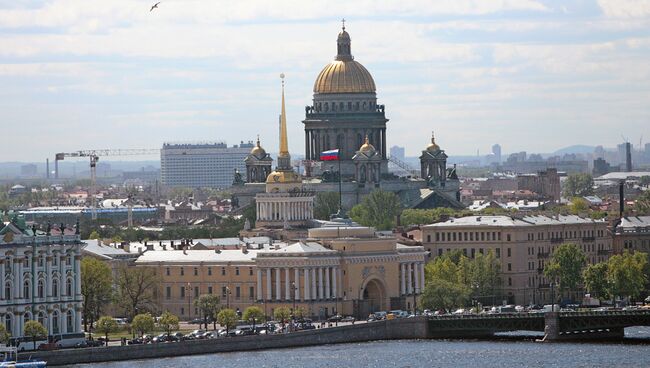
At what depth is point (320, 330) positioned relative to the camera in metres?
102

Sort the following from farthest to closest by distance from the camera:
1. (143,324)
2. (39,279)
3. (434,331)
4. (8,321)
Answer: (434,331), (143,324), (39,279), (8,321)

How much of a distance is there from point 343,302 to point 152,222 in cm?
6712

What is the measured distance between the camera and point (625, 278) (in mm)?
118750

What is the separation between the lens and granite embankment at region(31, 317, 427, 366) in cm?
9319

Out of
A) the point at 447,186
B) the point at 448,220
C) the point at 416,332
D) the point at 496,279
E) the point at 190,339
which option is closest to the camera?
the point at 190,339

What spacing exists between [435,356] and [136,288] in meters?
22.2

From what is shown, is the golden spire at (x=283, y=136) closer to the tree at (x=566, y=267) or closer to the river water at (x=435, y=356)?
the tree at (x=566, y=267)

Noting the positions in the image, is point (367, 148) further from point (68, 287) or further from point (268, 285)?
point (68, 287)

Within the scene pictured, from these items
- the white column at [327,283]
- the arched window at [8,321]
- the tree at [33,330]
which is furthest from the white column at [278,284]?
the tree at [33,330]

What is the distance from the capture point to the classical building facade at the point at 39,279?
9656 cm

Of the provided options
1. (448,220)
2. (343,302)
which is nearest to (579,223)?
(448,220)

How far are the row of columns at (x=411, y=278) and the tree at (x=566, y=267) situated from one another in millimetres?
7423

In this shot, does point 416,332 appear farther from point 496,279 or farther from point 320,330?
point 496,279

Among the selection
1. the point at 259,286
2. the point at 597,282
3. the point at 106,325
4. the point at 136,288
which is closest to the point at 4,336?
the point at 106,325
